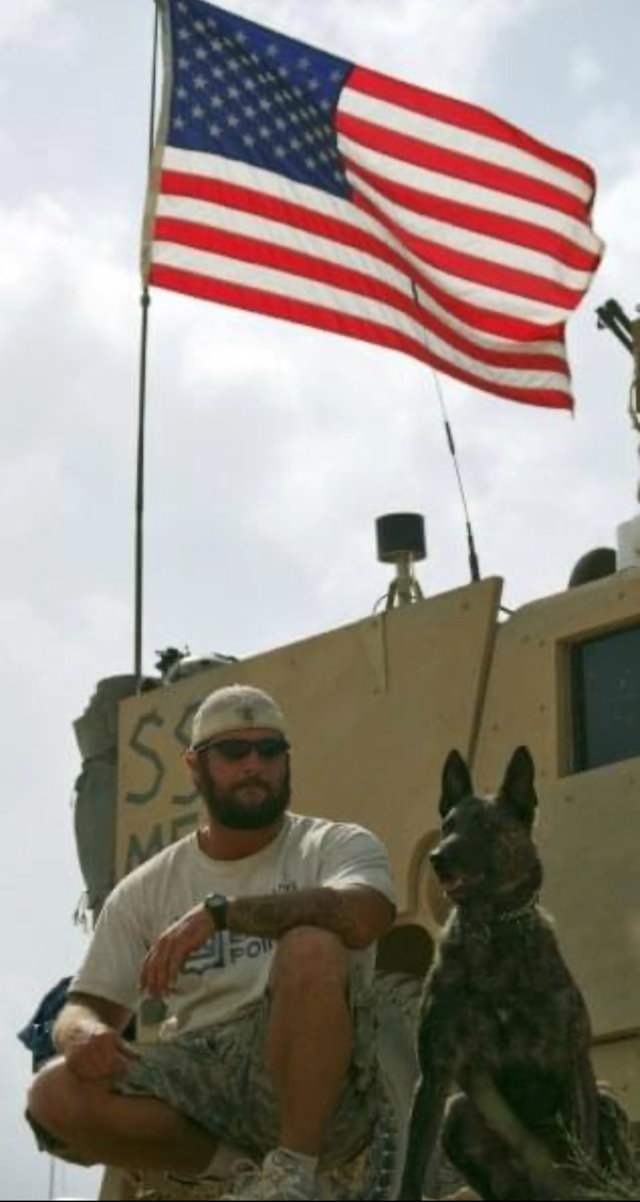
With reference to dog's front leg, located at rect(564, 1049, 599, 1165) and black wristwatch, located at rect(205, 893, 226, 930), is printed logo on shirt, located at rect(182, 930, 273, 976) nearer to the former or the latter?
black wristwatch, located at rect(205, 893, 226, 930)

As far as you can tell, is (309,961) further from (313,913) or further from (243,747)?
(243,747)

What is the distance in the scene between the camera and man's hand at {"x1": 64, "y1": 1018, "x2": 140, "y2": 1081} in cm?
682

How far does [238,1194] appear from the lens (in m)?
6.66

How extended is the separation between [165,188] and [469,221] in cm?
136

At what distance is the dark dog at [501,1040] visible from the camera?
22.3 feet

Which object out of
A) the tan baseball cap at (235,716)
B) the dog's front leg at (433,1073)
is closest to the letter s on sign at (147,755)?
the tan baseball cap at (235,716)

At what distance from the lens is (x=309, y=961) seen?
22.3 feet

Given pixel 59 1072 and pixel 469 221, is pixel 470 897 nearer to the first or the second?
pixel 59 1072

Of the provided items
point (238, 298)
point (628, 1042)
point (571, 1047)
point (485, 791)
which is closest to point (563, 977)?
point (571, 1047)

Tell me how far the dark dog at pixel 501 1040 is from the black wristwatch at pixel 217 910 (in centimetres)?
55

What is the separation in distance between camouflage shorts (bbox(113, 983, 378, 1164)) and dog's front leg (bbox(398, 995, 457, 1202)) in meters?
0.17

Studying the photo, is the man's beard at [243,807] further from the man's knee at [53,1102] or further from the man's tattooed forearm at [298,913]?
the man's knee at [53,1102]

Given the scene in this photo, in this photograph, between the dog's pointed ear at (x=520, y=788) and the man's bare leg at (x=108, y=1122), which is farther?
the dog's pointed ear at (x=520, y=788)

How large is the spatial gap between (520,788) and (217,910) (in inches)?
33.9
